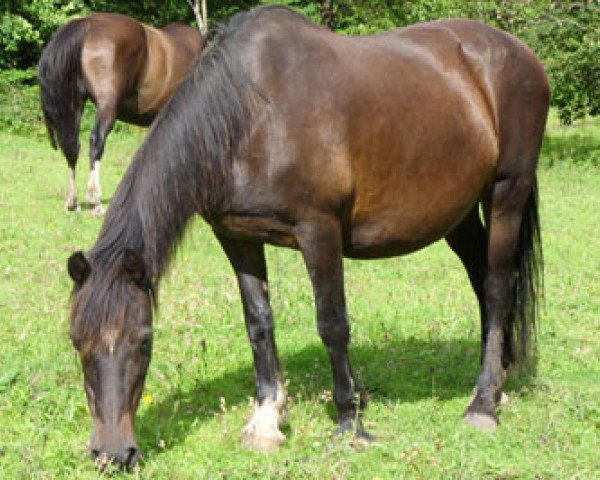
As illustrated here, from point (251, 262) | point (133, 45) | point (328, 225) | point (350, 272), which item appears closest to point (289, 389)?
point (251, 262)

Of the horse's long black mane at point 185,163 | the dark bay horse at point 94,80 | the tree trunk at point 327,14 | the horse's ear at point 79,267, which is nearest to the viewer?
the horse's ear at point 79,267

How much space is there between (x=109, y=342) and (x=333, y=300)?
3.69 ft

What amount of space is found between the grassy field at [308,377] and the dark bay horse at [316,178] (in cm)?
23

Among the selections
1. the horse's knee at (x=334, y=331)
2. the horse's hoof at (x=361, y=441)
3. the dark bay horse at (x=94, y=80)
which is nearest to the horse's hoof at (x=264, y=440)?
the horse's hoof at (x=361, y=441)

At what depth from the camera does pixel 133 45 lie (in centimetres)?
1020

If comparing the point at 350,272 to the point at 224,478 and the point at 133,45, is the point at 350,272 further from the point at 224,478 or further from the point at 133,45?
the point at 133,45

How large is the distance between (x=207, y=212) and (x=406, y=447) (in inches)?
55.7

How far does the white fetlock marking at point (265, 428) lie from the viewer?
3.88 m

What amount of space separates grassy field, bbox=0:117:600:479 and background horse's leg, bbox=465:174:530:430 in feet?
0.63

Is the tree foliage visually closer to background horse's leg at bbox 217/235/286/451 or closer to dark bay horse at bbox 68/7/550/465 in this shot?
dark bay horse at bbox 68/7/550/465

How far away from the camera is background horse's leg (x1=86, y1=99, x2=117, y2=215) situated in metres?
9.70

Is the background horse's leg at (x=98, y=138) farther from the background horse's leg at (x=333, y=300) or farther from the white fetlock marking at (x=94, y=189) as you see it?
the background horse's leg at (x=333, y=300)

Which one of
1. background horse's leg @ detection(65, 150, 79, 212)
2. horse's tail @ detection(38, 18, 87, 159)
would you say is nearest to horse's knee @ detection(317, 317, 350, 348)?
background horse's leg @ detection(65, 150, 79, 212)

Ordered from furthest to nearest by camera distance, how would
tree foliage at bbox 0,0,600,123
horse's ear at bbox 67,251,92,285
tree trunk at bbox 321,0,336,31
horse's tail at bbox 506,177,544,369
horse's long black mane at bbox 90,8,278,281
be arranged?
1. tree trunk at bbox 321,0,336,31
2. tree foliage at bbox 0,0,600,123
3. horse's tail at bbox 506,177,544,369
4. horse's long black mane at bbox 90,8,278,281
5. horse's ear at bbox 67,251,92,285
